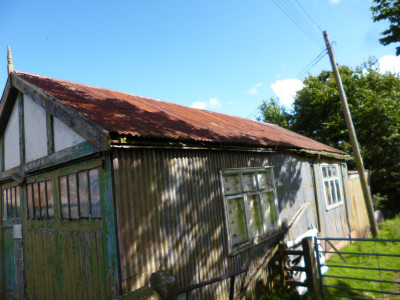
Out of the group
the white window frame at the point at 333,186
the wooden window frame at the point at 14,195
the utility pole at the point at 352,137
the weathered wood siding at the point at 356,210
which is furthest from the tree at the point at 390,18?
the wooden window frame at the point at 14,195

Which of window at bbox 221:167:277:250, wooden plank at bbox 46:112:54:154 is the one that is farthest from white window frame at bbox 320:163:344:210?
wooden plank at bbox 46:112:54:154

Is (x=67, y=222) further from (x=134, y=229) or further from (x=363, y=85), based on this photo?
(x=363, y=85)

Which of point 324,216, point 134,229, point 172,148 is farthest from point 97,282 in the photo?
point 324,216

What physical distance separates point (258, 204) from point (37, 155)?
201 inches

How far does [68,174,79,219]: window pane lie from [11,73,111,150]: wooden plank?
3.30ft

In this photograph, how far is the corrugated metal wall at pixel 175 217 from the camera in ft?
12.5

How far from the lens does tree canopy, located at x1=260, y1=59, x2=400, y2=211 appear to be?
805 inches

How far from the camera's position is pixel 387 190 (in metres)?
20.4

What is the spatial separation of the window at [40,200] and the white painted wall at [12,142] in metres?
0.97

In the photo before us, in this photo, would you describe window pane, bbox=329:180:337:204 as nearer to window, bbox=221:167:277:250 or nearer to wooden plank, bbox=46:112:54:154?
window, bbox=221:167:277:250

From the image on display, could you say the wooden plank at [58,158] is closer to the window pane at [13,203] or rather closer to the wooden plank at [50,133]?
the wooden plank at [50,133]

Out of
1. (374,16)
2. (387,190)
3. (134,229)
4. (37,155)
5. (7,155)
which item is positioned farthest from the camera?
(387,190)

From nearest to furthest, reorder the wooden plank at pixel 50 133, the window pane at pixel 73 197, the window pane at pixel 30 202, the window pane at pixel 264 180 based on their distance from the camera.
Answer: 1. the window pane at pixel 73 197
2. the wooden plank at pixel 50 133
3. the window pane at pixel 30 202
4. the window pane at pixel 264 180

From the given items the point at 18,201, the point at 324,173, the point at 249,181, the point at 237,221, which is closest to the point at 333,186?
the point at 324,173
